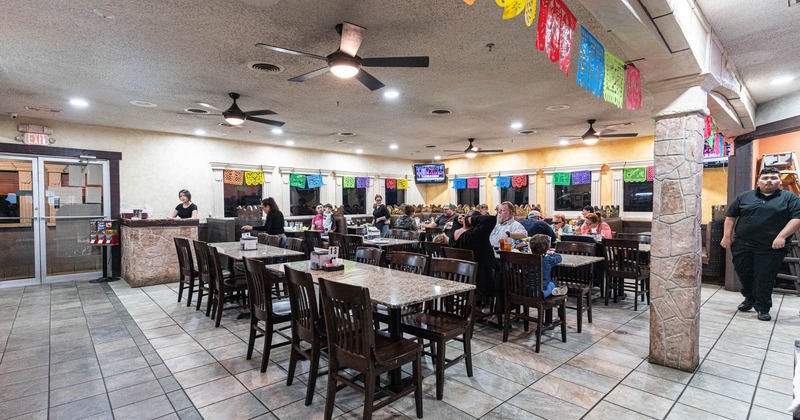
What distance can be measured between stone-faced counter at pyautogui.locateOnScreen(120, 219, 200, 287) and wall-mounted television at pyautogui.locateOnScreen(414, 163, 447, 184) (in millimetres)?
7034

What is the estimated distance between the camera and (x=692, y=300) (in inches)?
120

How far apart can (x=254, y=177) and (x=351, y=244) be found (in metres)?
4.61

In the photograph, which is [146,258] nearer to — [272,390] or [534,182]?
[272,390]

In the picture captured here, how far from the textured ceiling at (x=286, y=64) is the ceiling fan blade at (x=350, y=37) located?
78 millimetres

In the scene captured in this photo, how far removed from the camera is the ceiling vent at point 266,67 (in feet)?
13.4

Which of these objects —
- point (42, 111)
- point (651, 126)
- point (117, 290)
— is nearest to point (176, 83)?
point (42, 111)

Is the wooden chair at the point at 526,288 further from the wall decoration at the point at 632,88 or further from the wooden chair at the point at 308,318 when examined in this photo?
the wooden chair at the point at 308,318

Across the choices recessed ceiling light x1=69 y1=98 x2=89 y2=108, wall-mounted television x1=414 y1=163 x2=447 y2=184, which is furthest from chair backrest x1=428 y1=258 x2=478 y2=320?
wall-mounted television x1=414 y1=163 x2=447 y2=184

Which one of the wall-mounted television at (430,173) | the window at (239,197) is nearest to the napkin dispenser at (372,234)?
the window at (239,197)

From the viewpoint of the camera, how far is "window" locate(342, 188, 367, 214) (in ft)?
36.7

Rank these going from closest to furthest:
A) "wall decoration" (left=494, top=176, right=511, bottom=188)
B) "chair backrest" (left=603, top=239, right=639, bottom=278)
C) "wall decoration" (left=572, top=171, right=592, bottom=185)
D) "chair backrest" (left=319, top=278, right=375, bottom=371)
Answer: "chair backrest" (left=319, top=278, right=375, bottom=371)
"chair backrest" (left=603, top=239, right=639, bottom=278)
"wall decoration" (left=572, top=171, right=592, bottom=185)
"wall decoration" (left=494, top=176, right=511, bottom=188)

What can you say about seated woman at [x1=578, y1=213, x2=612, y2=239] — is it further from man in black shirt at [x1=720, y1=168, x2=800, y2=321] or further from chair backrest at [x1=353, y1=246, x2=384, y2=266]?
chair backrest at [x1=353, y1=246, x2=384, y2=266]

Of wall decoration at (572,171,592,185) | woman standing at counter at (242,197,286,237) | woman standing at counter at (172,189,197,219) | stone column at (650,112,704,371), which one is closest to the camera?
stone column at (650,112,704,371)

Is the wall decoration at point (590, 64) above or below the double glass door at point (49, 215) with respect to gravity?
above
